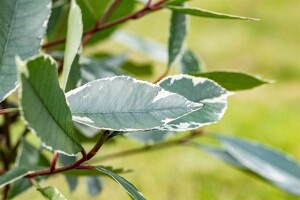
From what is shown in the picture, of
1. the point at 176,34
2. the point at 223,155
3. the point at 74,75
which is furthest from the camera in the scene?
the point at 223,155

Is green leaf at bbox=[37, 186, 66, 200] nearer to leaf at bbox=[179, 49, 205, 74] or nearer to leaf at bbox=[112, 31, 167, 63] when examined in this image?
leaf at bbox=[179, 49, 205, 74]

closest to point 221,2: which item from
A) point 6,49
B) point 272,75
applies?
point 272,75

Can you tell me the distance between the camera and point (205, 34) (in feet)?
16.7

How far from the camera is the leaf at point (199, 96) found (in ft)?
1.98

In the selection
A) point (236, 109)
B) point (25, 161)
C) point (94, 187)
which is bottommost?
point (236, 109)

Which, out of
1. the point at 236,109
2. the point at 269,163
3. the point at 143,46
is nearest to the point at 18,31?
the point at 269,163

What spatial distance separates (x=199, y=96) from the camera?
0.63 m

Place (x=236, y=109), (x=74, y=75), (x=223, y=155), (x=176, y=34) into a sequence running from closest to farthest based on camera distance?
(x=74, y=75)
(x=176, y=34)
(x=223, y=155)
(x=236, y=109)

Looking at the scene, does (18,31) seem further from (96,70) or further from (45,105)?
(96,70)

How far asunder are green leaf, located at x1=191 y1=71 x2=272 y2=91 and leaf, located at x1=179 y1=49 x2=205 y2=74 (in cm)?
29

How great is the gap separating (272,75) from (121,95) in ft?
12.2

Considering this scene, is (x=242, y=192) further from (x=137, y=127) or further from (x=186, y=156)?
(x=137, y=127)

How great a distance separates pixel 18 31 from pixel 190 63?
1.66ft

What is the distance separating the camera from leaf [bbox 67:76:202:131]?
1.82 feet
